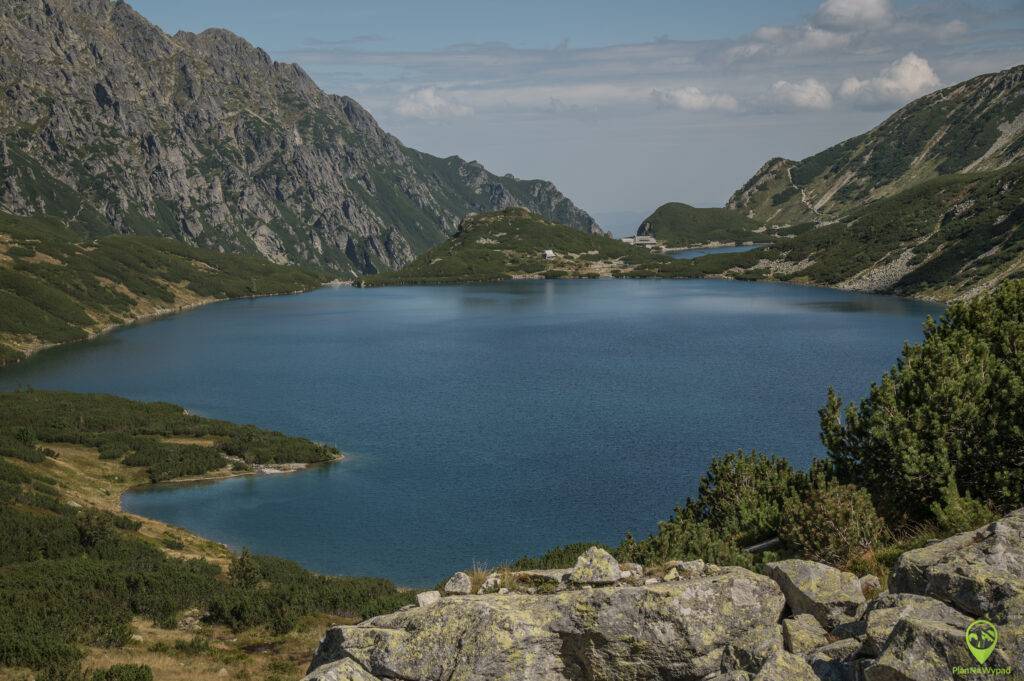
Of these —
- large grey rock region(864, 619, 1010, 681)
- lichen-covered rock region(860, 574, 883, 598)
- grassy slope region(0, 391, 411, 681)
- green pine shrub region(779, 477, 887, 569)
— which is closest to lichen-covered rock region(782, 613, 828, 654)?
lichen-covered rock region(860, 574, 883, 598)

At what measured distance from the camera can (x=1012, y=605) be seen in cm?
1406

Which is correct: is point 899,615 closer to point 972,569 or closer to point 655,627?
point 972,569

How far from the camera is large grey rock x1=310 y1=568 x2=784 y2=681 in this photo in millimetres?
17672

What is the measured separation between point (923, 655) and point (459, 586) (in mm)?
12316

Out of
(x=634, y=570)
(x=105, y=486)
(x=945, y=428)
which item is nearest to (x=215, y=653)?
(x=634, y=570)

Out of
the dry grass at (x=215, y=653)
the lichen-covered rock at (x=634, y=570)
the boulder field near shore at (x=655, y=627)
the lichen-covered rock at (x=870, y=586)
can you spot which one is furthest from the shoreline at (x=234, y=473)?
the lichen-covered rock at (x=870, y=586)

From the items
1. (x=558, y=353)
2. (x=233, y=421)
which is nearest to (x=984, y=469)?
(x=233, y=421)

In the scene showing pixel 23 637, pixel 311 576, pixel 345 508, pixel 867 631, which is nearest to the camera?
pixel 867 631

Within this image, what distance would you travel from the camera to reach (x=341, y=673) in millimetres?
16969

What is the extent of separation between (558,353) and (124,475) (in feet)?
335

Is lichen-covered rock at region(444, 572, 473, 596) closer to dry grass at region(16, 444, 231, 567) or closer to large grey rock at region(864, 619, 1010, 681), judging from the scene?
large grey rock at region(864, 619, 1010, 681)

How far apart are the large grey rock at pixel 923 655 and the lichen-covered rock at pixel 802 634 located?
3547mm

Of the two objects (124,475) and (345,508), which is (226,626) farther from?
(124,475)

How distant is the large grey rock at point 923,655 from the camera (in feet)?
43.2
